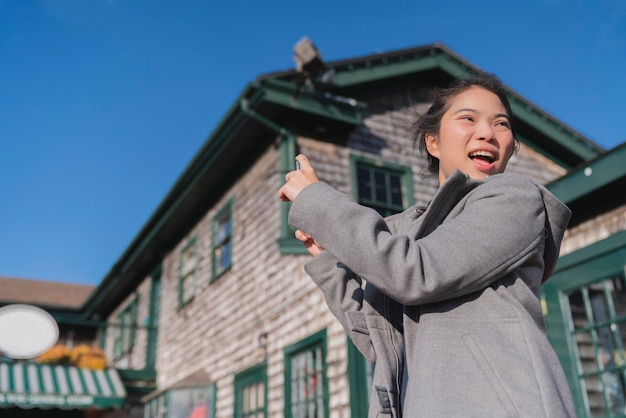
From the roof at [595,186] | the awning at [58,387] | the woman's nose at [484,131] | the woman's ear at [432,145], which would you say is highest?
the roof at [595,186]

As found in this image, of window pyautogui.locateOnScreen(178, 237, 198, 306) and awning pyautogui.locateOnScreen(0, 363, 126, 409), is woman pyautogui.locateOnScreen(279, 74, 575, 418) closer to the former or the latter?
window pyautogui.locateOnScreen(178, 237, 198, 306)

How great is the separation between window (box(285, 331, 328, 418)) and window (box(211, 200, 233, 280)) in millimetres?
2895

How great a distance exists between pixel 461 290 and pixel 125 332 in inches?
654

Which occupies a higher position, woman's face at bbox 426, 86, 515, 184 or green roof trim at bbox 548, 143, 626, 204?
green roof trim at bbox 548, 143, 626, 204

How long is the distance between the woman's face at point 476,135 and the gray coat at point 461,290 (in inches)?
9.0

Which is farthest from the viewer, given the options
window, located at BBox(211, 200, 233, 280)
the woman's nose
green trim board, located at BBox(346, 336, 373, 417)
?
window, located at BBox(211, 200, 233, 280)

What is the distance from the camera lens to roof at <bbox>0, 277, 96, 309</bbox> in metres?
22.7

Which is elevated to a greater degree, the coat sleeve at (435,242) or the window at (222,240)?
the window at (222,240)

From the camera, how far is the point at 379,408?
4.69 feet

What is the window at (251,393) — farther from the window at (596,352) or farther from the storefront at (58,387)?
the window at (596,352)

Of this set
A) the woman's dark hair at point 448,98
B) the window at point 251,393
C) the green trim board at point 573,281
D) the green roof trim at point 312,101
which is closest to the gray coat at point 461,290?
the woman's dark hair at point 448,98

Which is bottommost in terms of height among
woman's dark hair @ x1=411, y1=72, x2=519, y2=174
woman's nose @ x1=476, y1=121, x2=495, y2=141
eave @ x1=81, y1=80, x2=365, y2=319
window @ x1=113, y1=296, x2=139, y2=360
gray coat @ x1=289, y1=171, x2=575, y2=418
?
gray coat @ x1=289, y1=171, x2=575, y2=418

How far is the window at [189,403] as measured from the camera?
10.3 m

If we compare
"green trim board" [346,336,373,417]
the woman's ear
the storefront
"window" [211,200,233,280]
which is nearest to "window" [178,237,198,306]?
"window" [211,200,233,280]
